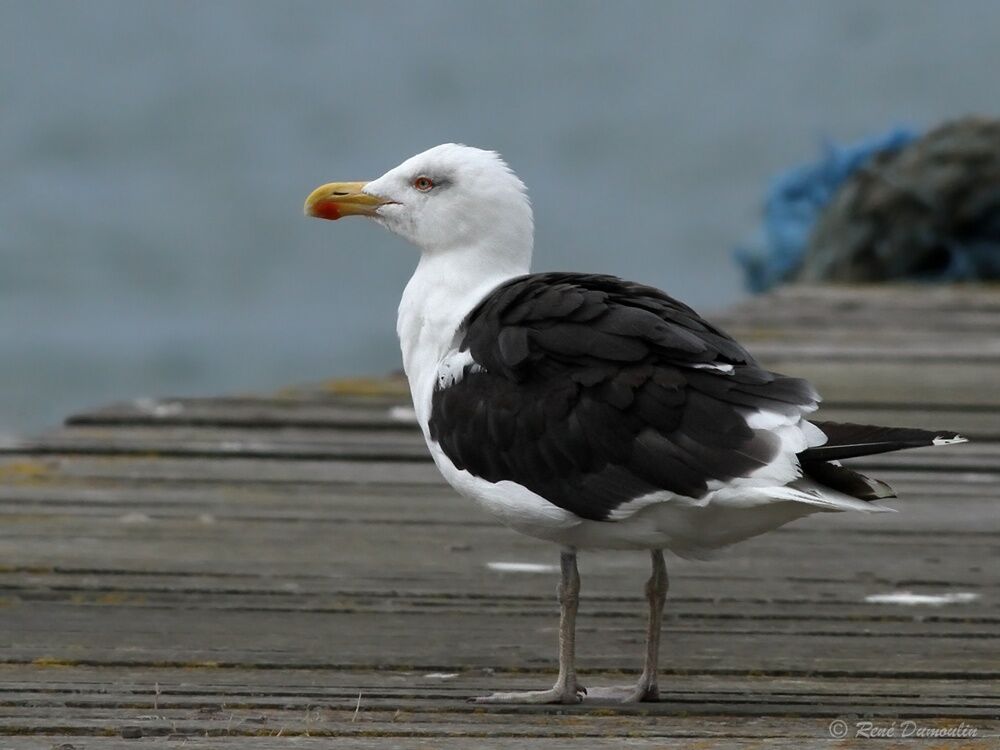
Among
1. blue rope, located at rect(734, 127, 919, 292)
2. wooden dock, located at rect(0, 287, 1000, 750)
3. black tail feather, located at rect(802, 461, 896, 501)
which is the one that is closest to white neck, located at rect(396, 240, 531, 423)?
wooden dock, located at rect(0, 287, 1000, 750)

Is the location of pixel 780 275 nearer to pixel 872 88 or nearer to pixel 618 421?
pixel 618 421

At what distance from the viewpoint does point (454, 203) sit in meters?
3.73

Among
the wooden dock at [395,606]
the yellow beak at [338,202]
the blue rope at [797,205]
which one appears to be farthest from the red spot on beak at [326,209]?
the blue rope at [797,205]

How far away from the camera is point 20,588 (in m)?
3.81

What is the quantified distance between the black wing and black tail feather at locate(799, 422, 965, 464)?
69 mm

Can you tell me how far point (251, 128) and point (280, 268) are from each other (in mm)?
3906

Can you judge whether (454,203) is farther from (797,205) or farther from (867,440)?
Result: (797,205)

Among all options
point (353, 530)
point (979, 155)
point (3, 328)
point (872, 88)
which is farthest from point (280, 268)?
point (353, 530)

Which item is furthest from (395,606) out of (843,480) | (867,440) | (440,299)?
(867,440)

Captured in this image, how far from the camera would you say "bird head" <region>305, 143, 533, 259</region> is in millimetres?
3684

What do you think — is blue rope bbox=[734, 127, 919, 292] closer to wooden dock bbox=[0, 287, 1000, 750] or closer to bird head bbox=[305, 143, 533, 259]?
wooden dock bbox=[0, 287, 1000, 750]

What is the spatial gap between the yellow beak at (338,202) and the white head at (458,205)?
33 mm

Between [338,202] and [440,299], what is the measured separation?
557 mm

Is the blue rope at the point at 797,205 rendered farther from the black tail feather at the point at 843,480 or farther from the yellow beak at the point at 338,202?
the black tail feather at the point at 843,480
